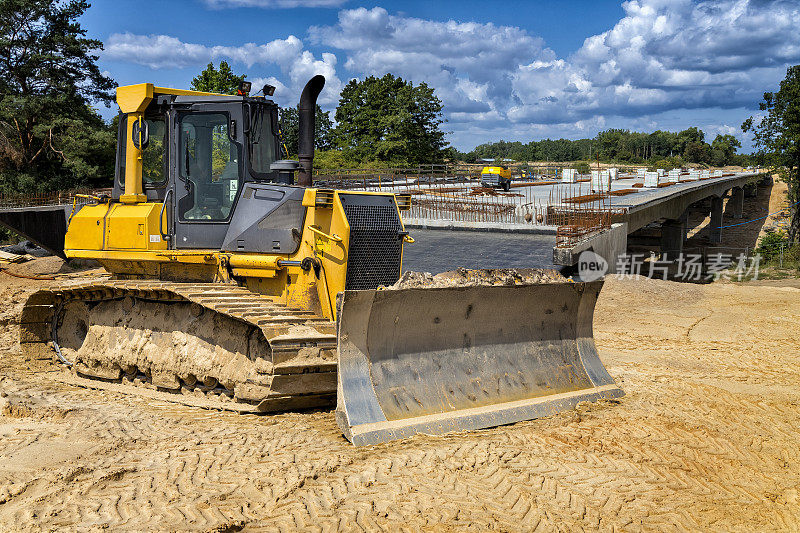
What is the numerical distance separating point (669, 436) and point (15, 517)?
199 inches

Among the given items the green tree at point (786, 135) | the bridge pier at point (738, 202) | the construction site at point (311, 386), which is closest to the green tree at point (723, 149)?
the bridge pier at point (738, 202)

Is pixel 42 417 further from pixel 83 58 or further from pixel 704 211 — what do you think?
pixel 704 211

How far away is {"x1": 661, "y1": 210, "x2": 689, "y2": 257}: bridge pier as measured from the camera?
116ft

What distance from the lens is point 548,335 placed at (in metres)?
7.16

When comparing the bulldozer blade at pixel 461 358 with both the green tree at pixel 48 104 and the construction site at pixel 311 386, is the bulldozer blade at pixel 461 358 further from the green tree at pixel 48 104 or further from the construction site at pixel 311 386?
the green tree at pixel 48 104

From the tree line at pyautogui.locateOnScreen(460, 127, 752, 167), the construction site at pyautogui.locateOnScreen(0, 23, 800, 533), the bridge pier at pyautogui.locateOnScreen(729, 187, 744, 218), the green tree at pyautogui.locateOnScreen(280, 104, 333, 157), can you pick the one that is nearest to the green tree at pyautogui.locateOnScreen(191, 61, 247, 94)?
the green tree at pyautogui.locateOnScreen(280, 104, 333, 157)

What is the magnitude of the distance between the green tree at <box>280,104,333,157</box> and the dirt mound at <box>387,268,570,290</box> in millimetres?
1898

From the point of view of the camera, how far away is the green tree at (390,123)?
47812 mm

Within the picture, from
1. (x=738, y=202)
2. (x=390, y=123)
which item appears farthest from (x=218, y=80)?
(x=738, y=202)

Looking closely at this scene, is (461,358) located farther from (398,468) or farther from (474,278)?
(398,468)

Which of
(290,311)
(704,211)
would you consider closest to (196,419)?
(290,311)

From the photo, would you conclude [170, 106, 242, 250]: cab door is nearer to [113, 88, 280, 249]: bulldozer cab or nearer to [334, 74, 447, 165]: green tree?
[113, 88, 280, 249]: bulldozer cab

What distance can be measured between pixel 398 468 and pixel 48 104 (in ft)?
104

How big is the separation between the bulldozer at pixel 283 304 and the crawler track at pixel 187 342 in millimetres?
20
